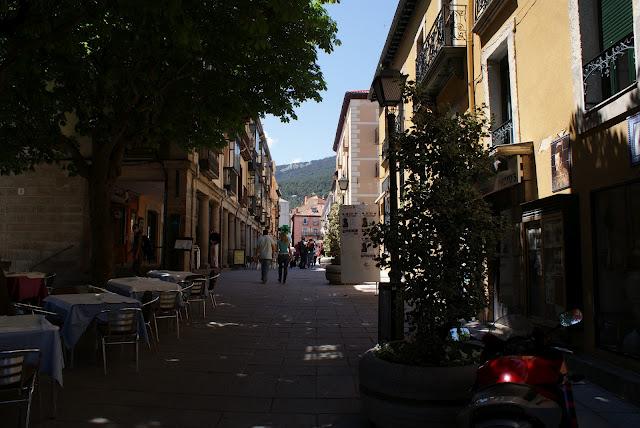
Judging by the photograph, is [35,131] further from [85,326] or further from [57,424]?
[57,424]

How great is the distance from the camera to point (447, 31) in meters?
11.7

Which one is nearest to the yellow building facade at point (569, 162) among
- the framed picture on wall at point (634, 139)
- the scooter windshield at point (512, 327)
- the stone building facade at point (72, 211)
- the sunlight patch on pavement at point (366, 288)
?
the framed picture on wall at point (634, 139)

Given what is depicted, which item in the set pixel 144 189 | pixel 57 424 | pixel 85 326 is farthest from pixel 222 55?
pixel 144 189

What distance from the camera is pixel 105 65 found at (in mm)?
10758

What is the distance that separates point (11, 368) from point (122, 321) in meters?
2.21

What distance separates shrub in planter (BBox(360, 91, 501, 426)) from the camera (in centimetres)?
412

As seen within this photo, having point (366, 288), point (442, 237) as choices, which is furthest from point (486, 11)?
point (366, 288)

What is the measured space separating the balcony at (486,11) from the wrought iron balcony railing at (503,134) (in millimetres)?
1949

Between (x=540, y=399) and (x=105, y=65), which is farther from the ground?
(x=105, y=65)

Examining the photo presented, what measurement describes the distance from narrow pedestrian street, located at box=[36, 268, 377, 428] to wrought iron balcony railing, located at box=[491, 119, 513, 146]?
4.04 m

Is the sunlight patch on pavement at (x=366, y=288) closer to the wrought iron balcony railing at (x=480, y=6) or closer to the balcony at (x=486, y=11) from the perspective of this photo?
the balcony at (x=486, y=11)

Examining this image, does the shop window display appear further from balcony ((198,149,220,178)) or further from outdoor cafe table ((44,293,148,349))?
balcony ((198,149,220,178))

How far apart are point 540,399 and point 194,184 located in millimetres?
17673

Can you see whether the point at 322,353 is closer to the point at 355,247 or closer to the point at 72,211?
the point at 355,247
